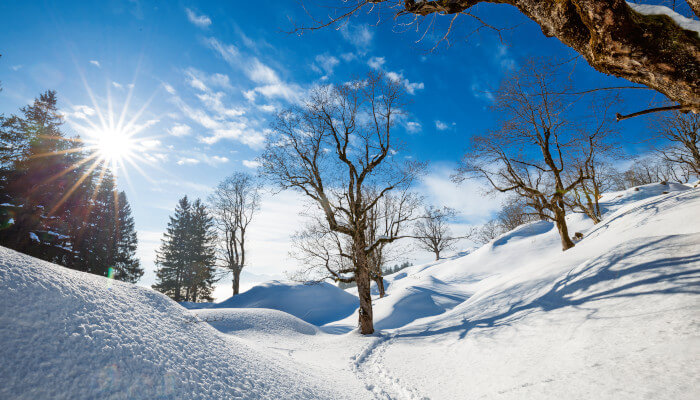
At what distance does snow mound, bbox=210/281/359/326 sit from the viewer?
15773mm

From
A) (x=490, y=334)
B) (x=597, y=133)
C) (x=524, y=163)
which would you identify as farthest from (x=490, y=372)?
(x=597, y=133)

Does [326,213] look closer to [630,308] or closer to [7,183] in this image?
[630,308]

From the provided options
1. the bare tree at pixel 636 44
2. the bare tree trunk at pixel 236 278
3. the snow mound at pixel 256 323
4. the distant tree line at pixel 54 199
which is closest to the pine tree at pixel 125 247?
the distant tree line at pixel 54 199

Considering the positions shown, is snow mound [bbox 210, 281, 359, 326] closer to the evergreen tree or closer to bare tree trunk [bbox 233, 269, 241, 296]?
bare tree trunk [bbox 233, 269, 241, 296]

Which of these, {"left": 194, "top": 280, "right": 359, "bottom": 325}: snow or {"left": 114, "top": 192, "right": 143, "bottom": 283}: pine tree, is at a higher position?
{"left": 114, "top": 192, "right": 143, "bottom": 283}: pine tree

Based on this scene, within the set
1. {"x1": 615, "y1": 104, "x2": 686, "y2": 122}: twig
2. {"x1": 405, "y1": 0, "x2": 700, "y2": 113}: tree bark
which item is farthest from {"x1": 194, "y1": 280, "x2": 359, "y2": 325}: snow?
{"x1": 405, "y1": 0, "x2": 700, "y2": 113}: tree bark

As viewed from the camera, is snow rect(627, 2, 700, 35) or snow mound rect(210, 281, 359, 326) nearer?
snow rect(627, 2, 700, 35)

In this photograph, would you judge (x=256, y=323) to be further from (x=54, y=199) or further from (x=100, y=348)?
(x=54, y=199)

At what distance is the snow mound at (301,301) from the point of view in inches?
621

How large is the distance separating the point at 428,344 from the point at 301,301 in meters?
11.8

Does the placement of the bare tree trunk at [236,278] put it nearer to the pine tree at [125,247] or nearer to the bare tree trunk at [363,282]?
the pine tree at [125,247]

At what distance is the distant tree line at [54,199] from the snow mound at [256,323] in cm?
1546

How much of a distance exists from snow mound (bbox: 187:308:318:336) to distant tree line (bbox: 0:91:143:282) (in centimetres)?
1546

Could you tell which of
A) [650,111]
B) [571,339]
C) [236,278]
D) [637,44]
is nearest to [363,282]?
[571,339]
